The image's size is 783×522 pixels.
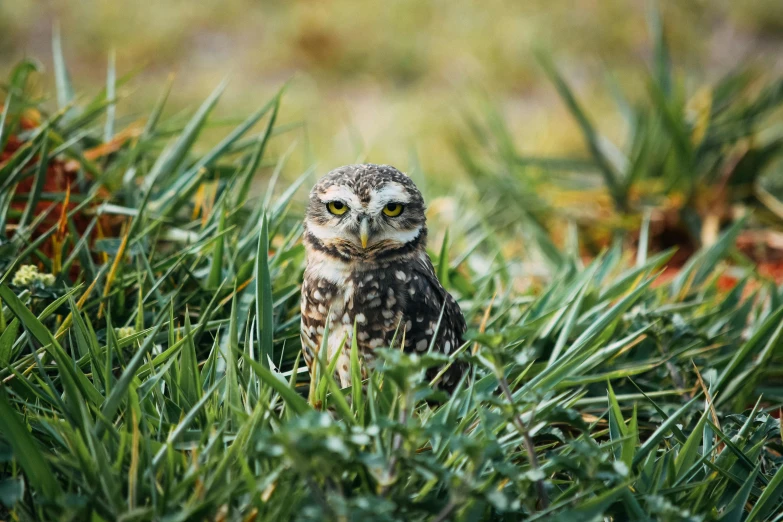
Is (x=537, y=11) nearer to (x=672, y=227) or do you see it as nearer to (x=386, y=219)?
(x=672, y=227)

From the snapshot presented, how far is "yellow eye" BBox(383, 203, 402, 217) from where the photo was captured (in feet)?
6.98

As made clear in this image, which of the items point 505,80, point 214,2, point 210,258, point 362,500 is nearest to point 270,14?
point 214,2

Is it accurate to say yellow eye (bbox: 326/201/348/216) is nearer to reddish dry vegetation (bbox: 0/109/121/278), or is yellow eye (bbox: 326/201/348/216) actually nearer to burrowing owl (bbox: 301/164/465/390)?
burrowing owl (bbox: 301/164/465/390)

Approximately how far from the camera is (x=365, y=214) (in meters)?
2.08

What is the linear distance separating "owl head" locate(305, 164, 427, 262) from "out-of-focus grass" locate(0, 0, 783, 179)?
4.24 metres

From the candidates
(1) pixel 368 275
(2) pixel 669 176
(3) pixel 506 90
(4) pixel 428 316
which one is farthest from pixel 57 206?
(3) pixel 506 90

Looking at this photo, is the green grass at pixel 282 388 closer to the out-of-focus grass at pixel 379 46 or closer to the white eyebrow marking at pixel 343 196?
the white eyebrow marking at pixel 343 196

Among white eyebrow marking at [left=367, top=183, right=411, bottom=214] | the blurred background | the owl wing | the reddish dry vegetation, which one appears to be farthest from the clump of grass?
the reddish dry vegetation

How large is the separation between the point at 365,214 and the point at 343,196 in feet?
0.28

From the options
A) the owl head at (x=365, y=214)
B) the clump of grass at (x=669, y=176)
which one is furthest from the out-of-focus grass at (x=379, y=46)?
the owl head at (x=365, y=214)

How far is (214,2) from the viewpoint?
7.77 metres

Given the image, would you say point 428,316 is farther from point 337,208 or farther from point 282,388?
point 282,388

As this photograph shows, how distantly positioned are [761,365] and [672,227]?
78.8 inches

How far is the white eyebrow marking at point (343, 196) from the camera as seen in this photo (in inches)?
82.1
